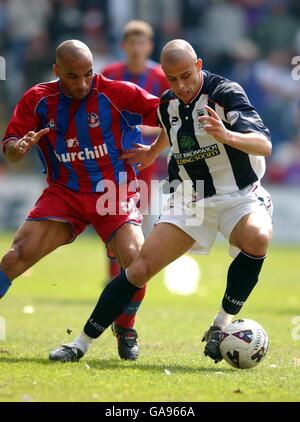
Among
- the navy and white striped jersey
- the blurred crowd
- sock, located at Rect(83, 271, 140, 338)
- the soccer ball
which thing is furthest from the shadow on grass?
the blurred crowd

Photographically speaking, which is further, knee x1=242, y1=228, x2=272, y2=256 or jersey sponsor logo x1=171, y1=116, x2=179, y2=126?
jersey sponsor logo x1=171, y1=116, x2=179, y2=126

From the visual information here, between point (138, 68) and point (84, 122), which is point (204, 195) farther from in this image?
point (138, 68)

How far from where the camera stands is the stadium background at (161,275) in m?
6.39

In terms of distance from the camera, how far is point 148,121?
25.5 ft

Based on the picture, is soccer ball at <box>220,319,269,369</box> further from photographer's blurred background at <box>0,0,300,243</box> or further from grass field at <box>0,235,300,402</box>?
photographer's blurred background at <box>0,0,300,243</box>

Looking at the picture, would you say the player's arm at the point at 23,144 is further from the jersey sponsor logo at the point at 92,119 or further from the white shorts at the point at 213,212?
the white shorts at the point at 213,212

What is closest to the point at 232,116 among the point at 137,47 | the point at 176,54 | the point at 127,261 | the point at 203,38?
the point at 176,54

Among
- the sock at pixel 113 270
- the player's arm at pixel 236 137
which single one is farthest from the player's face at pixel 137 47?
the player's arm at pixel 236 137

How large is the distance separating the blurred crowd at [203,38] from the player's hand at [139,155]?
13.3m

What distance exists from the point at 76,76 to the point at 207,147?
1.13 m

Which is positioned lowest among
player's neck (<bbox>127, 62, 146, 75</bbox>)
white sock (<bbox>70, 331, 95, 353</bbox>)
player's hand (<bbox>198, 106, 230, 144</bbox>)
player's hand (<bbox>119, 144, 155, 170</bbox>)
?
white sock (<bbox>70, 331, 95, 353</bbox>)

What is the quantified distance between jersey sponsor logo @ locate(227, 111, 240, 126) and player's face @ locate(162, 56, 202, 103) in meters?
0.34

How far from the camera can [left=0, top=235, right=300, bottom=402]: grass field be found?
6.06m

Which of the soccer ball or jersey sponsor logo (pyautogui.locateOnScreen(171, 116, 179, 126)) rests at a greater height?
jersey sponsor logo (pyautogui.locateOnScreen(171, 116, 179, 126))
